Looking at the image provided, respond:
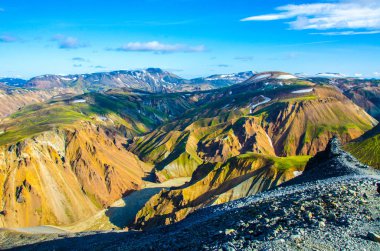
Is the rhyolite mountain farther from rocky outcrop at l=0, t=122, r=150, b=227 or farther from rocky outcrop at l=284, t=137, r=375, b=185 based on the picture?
rocky outcrop at l=0, t=122, r=150, b=227

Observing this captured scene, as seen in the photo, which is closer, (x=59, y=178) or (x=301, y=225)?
(x=301, y=225)

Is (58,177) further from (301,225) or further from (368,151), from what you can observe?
(301,225)

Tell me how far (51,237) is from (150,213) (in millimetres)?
37365

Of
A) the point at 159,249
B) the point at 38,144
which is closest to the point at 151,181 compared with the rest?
the point at 38,144

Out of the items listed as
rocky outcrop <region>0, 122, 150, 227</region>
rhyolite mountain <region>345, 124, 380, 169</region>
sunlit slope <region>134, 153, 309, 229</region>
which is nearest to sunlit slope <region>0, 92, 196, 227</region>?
rocky outcrop <region>0, 122, 150, 227</region>

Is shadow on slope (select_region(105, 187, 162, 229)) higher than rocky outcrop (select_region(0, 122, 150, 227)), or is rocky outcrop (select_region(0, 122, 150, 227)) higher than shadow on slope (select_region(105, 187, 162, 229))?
rocky outcrop (select_region(0, 122, 150, 227))

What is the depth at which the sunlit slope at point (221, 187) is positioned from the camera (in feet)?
311

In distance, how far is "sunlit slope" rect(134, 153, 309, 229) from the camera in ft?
311

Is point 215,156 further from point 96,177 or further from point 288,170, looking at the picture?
point 288,170

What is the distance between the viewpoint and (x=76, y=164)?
15175cm

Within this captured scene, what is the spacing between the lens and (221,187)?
10525 cm

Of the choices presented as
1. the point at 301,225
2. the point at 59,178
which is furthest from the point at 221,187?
the point at 301,225

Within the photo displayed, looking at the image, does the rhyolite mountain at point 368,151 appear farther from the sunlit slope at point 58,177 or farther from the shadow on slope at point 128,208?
the sunlit slope at point 58,177

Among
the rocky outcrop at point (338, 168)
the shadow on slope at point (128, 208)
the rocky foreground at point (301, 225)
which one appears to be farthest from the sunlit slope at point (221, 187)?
the rocky foreground at point (301, 225)
